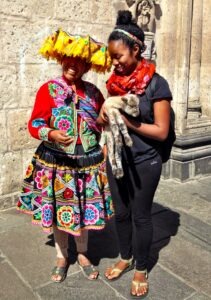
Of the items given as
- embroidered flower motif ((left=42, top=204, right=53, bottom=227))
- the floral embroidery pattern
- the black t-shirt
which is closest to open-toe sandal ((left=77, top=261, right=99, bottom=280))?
embroidered flower motif ((left=42, top=204, right=53, bottom=227))

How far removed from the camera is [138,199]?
2426mm

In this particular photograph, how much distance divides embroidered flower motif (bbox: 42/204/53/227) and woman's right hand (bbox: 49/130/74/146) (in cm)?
47

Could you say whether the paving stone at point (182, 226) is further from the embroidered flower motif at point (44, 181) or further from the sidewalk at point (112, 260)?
the embroidered flower motif at point (44, 181)

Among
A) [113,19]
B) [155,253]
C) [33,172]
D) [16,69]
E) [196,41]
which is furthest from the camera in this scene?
[196,41]

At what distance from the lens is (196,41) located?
4832mm

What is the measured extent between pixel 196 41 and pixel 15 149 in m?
2.82

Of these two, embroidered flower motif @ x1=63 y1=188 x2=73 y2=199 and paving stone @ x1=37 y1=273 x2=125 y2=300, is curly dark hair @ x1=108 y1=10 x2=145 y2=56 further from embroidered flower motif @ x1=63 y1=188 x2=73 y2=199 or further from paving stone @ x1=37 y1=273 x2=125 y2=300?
paving stone @ x1=37 y1=273 x2=125 y2=300

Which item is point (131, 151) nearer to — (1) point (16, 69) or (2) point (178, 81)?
(1) point (16, 69)

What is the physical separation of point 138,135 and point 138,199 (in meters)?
0.44

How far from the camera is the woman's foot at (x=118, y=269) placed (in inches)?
106

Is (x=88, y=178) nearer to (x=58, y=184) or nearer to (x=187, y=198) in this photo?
(x=58, y=184)

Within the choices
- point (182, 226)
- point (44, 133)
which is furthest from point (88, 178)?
point (182, 226)

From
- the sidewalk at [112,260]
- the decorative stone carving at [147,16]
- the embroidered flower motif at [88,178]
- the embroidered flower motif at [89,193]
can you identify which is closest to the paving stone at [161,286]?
the sidewalk at [112,260]

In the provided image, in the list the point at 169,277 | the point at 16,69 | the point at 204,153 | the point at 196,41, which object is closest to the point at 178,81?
the point at 196,41
